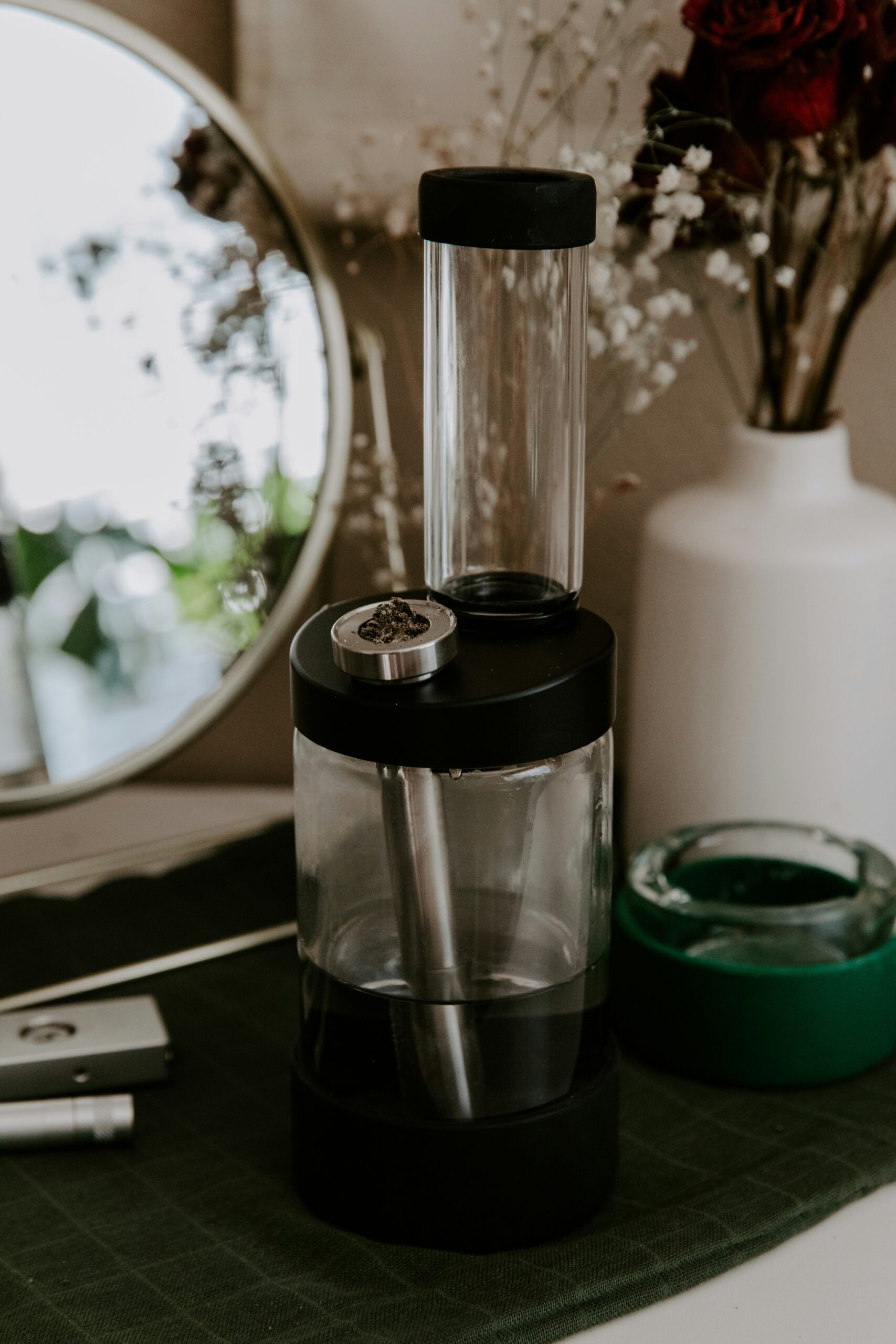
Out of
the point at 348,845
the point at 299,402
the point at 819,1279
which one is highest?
the point at 299,402

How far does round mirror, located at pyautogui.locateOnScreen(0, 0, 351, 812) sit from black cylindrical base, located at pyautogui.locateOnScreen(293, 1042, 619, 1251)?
0.23 metres

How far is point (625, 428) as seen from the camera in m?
0.71

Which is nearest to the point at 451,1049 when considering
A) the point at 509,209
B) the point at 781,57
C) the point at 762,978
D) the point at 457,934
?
the point at 457,934

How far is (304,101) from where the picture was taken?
655 mm

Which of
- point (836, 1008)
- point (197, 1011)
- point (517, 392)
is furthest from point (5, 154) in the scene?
point (836, 1008)

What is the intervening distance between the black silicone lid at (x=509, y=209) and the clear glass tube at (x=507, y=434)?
1.1 inches

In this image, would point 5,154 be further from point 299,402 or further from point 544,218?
point 544,218

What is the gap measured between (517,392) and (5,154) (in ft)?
0.83

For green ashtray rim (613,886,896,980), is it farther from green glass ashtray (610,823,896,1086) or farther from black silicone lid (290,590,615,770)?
black silicone lid (290,590,615,770)

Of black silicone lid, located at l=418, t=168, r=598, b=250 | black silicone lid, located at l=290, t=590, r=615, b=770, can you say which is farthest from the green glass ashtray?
black silicone lid, located at l=418, t=168, r=598, b=250

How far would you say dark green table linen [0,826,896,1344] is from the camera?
409 mm

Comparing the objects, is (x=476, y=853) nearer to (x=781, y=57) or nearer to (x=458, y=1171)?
(x=458, y=1171)

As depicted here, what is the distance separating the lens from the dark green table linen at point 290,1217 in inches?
16.1

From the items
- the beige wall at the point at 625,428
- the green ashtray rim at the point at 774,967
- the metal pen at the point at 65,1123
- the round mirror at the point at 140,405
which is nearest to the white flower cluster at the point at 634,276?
the beige wall at the point at 625,428
